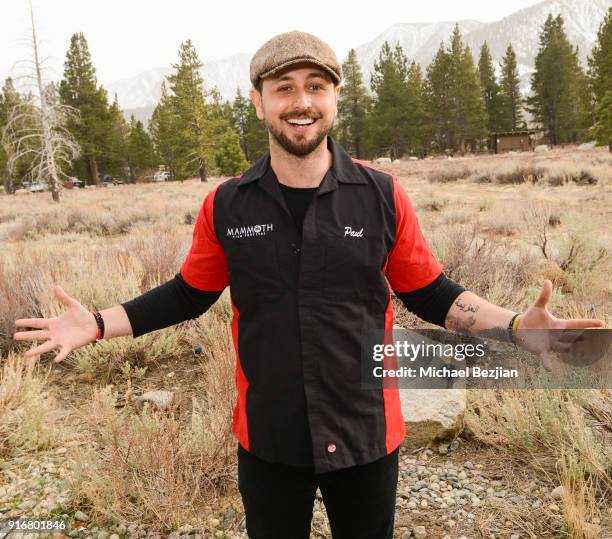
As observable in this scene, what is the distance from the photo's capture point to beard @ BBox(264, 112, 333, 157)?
1.79 meters

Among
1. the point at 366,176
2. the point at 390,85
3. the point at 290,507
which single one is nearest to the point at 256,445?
the point at 290,507

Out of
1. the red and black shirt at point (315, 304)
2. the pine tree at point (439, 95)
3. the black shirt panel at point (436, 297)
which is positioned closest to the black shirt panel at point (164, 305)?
the red and black shirt at point (315, 304)

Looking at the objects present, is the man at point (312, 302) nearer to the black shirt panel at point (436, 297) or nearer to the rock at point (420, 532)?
the black shirt panel at point (436, 297)

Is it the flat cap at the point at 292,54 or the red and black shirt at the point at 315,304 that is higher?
the flat cap at the point at 292,54

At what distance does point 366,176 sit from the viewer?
1850 millimetres

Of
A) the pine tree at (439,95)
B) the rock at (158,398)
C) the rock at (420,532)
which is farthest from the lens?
the pine tree at (439,95)

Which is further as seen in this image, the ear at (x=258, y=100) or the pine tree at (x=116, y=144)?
the pine tree at (x=116, y=144)

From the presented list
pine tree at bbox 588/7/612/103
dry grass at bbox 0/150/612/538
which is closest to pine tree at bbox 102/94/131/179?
pine tree at bbox 588/7/612/103

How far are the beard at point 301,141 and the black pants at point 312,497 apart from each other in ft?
3.62

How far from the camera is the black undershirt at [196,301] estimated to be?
1862 mm

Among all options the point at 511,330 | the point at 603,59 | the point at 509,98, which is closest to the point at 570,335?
the point at 511,330

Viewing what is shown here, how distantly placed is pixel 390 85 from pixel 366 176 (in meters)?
54.4

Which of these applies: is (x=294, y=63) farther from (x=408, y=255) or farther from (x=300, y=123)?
(x=408, y=255)

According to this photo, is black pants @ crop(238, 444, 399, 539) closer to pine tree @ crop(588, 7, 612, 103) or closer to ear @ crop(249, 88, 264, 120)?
ear @ crop(249, 88, 264, 120)
